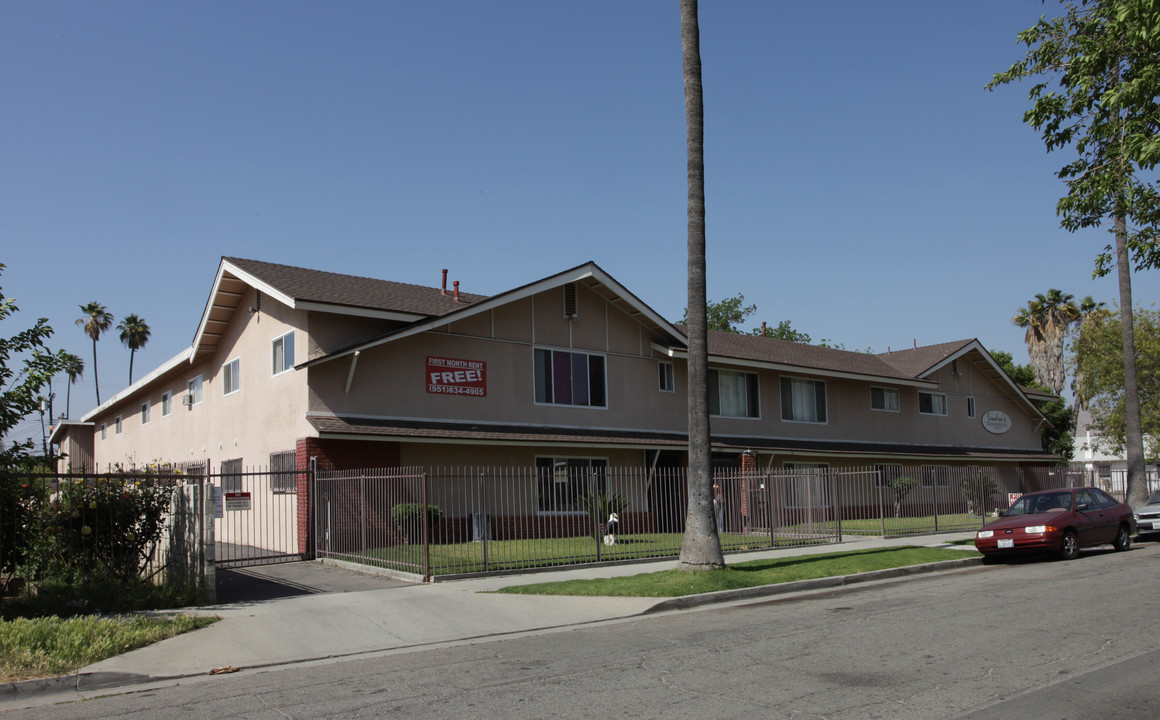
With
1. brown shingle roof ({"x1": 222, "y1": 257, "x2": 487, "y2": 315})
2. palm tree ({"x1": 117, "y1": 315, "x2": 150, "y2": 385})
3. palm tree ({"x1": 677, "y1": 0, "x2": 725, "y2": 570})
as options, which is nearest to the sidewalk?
palm tree ({"x1": 677, "y1": 0, "x2": 725, "y2": 570})

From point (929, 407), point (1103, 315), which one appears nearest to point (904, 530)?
point (929, 407)

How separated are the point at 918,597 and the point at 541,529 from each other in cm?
1161

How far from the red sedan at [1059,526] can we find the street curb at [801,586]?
815mm

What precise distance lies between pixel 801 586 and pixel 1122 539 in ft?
29.9

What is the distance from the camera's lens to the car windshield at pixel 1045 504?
1855cm

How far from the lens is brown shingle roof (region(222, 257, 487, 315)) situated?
70.7ft

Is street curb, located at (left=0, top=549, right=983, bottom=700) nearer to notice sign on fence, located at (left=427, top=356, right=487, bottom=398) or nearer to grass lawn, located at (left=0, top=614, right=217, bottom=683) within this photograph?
grass lawn, located at (left=0, top=614, right=217, bottom=683)

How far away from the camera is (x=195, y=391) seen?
29.2m

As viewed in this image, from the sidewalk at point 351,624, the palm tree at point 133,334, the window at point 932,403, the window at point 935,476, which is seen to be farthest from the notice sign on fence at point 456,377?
the palm tree at point 133,334

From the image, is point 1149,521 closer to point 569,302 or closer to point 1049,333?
point 569,302

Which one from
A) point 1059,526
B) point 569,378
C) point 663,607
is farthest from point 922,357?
point 663,607

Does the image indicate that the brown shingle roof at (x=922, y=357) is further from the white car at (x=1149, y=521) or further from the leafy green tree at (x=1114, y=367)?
the white car at (x=1149, y=521)

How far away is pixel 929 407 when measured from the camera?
3700cm

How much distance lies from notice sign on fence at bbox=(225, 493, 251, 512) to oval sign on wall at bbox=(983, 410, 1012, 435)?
1282 inches
